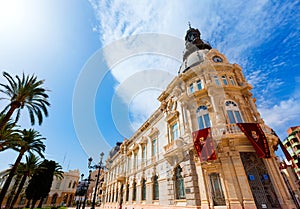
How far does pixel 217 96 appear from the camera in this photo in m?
12.3

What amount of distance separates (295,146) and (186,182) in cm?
5047

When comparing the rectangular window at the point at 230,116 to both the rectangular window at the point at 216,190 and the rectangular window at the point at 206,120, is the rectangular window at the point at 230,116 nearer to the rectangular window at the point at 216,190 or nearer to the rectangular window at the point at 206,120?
the rectangular window at the point at 206,120

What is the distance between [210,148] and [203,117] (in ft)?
10.4

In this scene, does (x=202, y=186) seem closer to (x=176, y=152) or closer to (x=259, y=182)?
(x=176, y=152)

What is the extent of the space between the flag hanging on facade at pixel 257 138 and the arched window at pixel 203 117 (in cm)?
246

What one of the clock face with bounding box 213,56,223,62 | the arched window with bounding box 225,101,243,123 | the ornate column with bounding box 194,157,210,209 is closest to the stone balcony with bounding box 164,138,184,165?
the ornate column with bounding box 194,157,210,209

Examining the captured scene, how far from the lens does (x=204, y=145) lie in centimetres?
1012

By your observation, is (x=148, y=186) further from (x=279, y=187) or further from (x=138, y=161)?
(x=279, y=187)

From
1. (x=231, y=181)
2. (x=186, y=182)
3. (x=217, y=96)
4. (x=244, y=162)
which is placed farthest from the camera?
(x=217, y=96)

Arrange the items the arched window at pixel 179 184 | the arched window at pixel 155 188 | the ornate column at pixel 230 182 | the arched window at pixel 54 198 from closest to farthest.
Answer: the ornate column at pixel 230 182
the arched window at pixel 179 184
the arched window at pixel 155 188
the arched window at pixel 54 198

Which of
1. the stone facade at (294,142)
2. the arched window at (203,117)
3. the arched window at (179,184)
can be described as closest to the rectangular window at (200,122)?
the arched window at (203,117)

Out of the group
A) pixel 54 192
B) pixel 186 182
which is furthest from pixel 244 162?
pixel 54 192

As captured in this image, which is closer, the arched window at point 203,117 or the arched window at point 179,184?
the arched window at point 179,184

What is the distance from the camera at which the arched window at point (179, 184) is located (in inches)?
452
